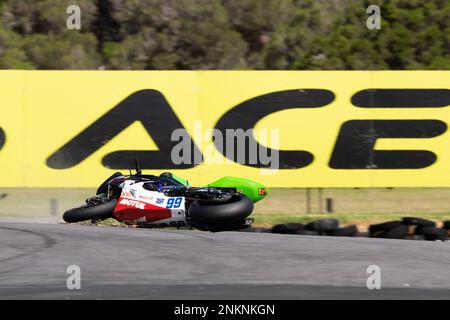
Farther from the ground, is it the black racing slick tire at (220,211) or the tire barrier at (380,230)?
the black racing slick tire at (220,211)

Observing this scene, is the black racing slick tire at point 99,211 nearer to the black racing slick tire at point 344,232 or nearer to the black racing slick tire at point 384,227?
the black racing slick tire at point 344,232

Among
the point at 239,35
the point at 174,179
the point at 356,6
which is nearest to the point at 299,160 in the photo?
the point at 174,179

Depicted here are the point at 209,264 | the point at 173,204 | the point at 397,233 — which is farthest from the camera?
the point at 397,233

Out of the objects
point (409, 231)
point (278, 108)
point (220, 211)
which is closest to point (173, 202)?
point (220, 211)

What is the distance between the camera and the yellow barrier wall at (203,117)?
1362cm

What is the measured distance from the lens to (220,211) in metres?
10.8

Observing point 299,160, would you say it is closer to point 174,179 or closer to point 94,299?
point 174,179

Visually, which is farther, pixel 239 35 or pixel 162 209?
pixel 239 35

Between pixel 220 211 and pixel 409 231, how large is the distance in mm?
2585

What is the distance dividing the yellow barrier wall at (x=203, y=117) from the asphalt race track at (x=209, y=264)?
2607 millimetres

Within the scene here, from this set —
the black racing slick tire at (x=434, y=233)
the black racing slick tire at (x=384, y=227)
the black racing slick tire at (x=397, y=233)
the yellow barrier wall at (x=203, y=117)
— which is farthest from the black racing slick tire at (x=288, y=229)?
the yellow barrier wall at (x=203, y=117)

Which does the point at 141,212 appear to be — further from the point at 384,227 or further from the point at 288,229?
the point at 384,227
